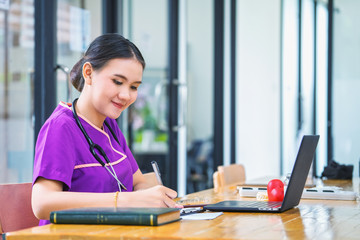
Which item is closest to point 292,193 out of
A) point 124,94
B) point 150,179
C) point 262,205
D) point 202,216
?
point 262,205

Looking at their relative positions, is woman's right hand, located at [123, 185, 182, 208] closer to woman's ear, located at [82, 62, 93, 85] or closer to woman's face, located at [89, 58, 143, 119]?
woman's face, located at [89, 58, 143, 119]

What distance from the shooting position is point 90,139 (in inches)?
73.2

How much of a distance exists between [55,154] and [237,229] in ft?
2.01

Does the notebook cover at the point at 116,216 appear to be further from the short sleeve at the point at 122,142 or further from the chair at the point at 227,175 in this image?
the chair at the point at 227,175

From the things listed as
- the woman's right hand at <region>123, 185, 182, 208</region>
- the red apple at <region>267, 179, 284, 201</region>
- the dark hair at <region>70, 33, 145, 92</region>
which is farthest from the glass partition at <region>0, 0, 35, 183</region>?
the woman's right hand at <region>123, 185, 182, 208</region>

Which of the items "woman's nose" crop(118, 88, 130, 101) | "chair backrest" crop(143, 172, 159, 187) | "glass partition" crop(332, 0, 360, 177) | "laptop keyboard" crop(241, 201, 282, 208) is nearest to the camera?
"laptop keyboard" crop(241, 201, 282, 208)

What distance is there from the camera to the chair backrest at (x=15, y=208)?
1.76 m

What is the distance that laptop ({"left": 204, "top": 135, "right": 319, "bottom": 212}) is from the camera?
5.51 feet

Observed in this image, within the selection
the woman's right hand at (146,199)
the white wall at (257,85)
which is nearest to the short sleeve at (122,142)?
the woman's right hand at (146,199)

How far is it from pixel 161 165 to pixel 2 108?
2517 millimetres

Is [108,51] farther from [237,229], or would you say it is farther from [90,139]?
[237,229]

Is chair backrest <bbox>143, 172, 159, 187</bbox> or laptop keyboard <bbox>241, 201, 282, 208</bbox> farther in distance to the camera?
chair backrest <bbox>143, 172, 159, 187</bbox>

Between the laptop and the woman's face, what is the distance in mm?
438

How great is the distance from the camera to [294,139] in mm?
6648
